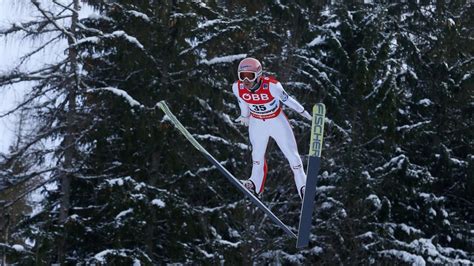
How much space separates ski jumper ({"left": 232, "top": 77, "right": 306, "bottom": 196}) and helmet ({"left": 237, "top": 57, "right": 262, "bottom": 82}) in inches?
6.7

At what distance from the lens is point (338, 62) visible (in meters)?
20.9

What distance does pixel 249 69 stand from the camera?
9320mm

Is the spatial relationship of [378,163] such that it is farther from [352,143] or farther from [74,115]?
[74,115]

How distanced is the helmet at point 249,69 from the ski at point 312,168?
71cm

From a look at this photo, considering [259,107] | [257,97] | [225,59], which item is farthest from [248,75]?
[225,59]

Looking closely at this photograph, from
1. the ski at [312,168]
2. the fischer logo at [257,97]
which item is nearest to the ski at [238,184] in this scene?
the ski at [312,168]

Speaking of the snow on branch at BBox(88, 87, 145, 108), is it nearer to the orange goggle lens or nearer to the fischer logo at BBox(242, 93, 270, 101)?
the fischer logo at BBox(242, 93, 270, 101)

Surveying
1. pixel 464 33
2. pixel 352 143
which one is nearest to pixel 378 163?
pixel 352 143

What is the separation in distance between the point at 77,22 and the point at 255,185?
8.66 metres

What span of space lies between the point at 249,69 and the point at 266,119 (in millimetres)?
678

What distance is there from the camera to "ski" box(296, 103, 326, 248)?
9.63 meters

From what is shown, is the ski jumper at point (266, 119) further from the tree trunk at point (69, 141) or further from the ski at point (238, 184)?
the tree trunk at point (69, 141)

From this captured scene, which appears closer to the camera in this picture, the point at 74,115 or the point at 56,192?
the point at 74,115

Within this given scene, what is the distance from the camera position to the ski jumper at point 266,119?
9.52 meters
